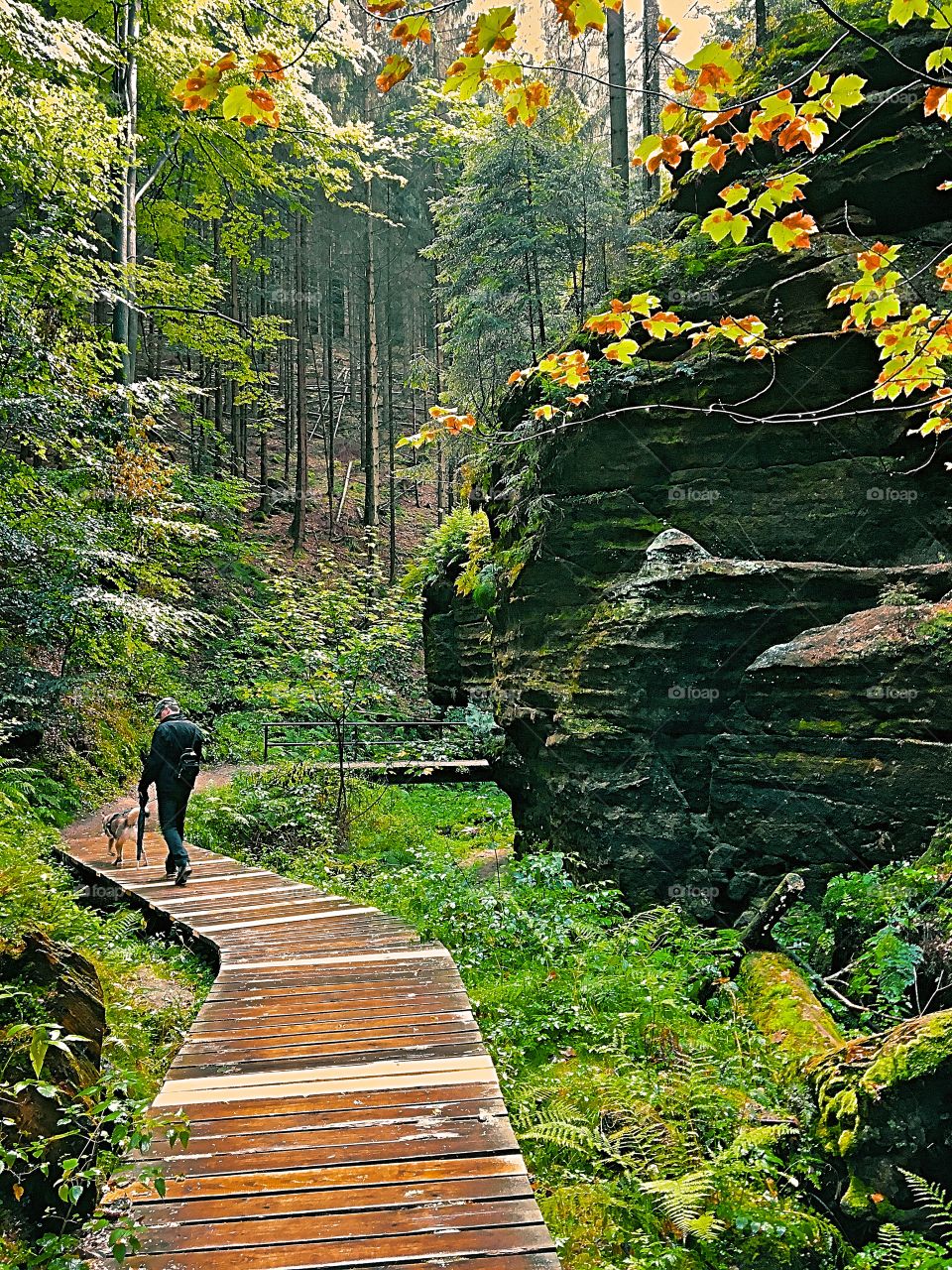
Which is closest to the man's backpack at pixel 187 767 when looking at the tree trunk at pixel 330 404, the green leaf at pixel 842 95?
the green leaf at pixel 842 95

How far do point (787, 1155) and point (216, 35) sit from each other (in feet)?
73.2

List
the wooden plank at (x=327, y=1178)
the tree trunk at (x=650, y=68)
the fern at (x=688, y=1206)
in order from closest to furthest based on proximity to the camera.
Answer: the wooden plank at (x=327, y=1178), the fern at (x=688, y=1206), the tree trunk at (x=650, y=68)

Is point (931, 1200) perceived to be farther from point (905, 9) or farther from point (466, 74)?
point (466, 74)

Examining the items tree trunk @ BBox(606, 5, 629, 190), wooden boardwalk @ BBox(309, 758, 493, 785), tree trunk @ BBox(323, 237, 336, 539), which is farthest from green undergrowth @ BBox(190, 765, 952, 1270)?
tree trunk @ BBox(323, 237, 336, 539)

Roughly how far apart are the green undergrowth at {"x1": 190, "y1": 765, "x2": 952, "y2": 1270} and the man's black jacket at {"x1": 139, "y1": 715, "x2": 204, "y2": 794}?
2.40 m

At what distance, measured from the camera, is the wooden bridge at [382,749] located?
14.5 m

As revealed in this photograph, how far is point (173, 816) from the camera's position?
27.6ft

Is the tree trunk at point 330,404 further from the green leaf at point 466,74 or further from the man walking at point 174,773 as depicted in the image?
the green leaf at point 466,74

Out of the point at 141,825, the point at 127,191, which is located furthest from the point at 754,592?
the point at 127,191

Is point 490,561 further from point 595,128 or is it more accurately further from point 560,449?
point 595,128

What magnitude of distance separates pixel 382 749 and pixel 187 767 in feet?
29.0

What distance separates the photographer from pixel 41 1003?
3.72 meters

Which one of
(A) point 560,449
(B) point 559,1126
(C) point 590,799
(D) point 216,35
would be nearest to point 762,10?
(A) point 560,449

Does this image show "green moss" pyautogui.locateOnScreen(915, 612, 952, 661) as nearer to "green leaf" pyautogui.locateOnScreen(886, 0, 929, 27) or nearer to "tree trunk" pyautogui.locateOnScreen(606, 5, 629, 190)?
"green leaf" pyautogui.locateOnScreen(886, 0, 929, 27)
